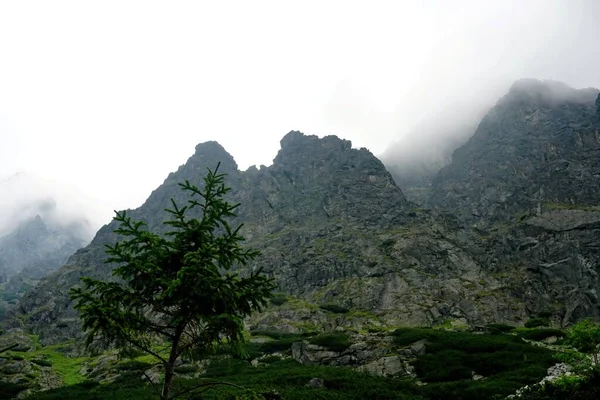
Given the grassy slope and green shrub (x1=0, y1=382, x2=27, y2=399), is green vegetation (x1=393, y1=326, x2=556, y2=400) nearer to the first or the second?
the grassy slope

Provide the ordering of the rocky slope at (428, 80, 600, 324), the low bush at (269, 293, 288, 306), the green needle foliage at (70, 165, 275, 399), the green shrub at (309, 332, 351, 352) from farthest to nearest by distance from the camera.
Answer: the low bush at (269, 293, 288, 306), the rocky slope at (428, 80, 600, 324), the green shrub at (309, 332, 351, 352), the green needle foliage at (70, 165, 275, 399)

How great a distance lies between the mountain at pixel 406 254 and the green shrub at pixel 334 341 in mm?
30775

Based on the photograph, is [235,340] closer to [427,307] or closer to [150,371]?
[150,371]

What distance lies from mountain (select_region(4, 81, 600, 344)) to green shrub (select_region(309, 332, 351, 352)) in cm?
3078

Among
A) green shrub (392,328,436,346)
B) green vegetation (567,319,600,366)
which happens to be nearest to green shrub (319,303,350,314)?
green shrub (392,328,436,346)

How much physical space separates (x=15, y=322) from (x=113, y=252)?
154 m

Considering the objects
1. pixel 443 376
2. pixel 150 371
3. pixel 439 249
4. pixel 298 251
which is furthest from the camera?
pixel 298 251

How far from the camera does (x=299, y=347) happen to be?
6006 cm

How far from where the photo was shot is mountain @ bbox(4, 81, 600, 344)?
97.3 m

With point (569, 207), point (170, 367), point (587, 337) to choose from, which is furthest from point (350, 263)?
point (170, 367)

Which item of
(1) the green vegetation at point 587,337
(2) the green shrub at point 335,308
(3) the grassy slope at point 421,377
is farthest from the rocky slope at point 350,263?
(1) the green vegetation at point 587,337

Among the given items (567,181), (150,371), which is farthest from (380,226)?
(150,371)

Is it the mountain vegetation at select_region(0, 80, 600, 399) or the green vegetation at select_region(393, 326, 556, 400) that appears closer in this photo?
the mountain vegetation at select_region(0, 80, 600, 399)

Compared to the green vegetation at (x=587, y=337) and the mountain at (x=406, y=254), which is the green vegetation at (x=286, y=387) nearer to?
the green vegetation at (x=587, y=337)
